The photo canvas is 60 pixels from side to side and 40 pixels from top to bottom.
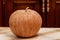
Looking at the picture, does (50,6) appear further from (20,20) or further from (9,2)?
(20,20)

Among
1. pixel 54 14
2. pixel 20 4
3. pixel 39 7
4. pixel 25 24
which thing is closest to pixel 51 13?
pixel 54 14

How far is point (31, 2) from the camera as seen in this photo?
70.9 inches

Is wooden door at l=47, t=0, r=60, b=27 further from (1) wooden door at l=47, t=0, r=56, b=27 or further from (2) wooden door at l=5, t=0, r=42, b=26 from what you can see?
(2) wooden door at l=5, t=0, r=42, b=26

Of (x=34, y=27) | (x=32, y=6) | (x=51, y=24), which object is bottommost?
(x=51, y=24)

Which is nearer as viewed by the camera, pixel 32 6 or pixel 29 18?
pixel 29 18

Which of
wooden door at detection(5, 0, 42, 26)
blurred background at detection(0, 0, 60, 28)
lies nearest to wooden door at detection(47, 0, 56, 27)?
blurred background at detection(0, 0, 60, 28)

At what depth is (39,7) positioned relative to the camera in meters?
1.80

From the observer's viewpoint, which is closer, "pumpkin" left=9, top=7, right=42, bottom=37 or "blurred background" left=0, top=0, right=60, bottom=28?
"pumpkin" left=9, top=7, right=42, bottom=37

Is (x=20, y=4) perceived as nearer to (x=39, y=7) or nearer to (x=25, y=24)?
(x=39, y=7)

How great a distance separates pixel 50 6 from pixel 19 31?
1138 millimetres

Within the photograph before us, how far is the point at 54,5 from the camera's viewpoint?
179 centimetres

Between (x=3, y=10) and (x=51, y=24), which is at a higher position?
(x=3, y=10)

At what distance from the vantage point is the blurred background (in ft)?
5.84

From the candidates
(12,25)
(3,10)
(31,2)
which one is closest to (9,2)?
(3,10)
